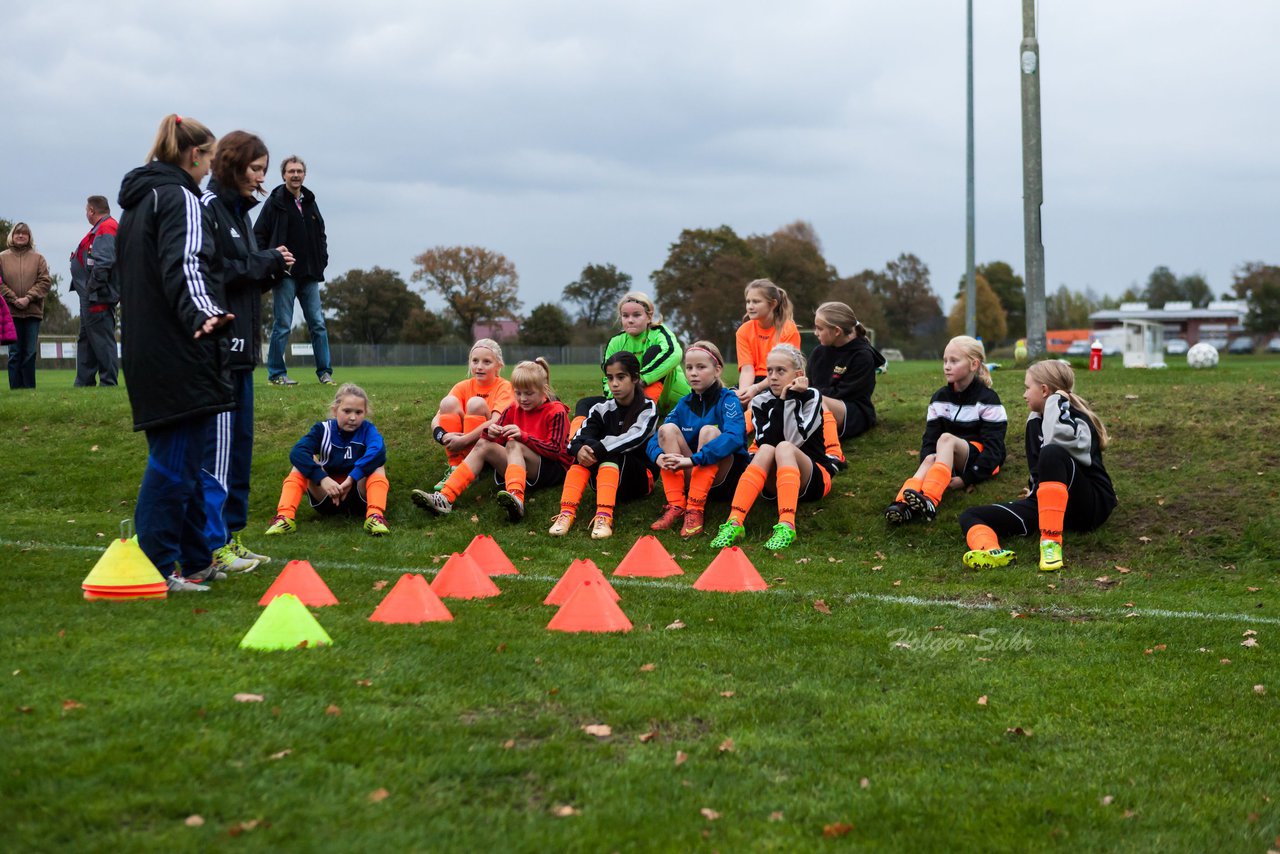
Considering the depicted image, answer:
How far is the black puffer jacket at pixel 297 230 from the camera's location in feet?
47.8

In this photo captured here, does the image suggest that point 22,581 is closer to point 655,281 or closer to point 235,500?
point 235,500

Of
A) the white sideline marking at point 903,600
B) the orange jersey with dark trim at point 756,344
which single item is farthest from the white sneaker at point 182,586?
the orange jersey with dark trim at point 756,344

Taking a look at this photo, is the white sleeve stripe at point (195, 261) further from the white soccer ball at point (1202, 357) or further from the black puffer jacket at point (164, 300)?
the white soccer ball at point (1202, 357)

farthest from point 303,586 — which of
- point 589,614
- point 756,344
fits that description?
point 756,344

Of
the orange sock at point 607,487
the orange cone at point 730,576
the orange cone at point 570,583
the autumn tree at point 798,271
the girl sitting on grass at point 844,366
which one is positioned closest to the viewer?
the orange cone at point 570,583

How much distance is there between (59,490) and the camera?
1108 centimetres

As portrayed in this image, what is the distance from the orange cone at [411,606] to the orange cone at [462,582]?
0.71 metres

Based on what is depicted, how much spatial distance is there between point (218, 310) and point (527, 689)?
271 cm

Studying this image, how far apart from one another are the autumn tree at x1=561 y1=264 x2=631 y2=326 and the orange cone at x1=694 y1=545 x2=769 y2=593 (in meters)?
92.9

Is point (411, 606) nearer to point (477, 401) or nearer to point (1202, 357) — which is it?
point (477, 401)

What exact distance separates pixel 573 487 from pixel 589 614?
13.1 ft

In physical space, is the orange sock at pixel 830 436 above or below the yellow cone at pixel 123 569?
above

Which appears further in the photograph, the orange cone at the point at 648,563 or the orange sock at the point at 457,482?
the orange sock at the point at 457,482

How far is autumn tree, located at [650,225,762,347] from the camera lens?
81375 mm
